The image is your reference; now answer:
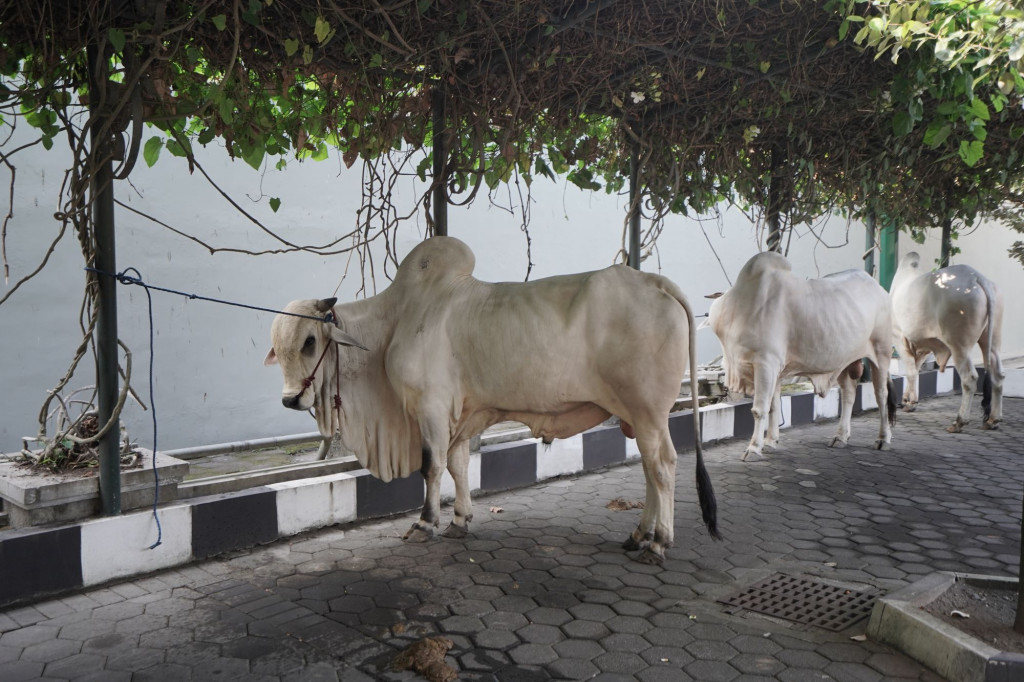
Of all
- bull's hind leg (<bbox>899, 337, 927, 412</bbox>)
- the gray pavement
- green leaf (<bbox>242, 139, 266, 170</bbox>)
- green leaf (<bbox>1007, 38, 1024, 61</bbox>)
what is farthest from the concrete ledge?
bull's hind leg (<bbox>899, 337, 927, 412</bbox>)

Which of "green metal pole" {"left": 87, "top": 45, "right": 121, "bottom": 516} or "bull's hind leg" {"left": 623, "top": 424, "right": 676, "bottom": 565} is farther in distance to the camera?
"bull's hind leg" {"left": 623, "top": 424, "right": 676, "bottom": 565}

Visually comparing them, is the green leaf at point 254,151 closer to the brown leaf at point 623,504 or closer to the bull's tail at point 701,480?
the bull's tail at point 701,480

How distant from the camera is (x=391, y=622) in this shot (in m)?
3.12

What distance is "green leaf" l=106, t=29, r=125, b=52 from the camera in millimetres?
3345

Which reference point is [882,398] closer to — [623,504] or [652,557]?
[623,504]

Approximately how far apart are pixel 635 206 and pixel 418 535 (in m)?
2.95

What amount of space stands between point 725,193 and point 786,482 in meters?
2.60

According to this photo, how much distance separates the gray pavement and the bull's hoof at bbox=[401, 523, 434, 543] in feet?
0.15

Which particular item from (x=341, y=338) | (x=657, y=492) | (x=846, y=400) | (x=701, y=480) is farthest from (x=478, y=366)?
(x=846, y=400)

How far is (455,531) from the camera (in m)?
4.16

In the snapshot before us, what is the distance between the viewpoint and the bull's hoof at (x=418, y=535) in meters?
4.08

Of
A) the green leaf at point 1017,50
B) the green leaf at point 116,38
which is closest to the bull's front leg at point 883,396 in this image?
the green leaf at point 1017,50

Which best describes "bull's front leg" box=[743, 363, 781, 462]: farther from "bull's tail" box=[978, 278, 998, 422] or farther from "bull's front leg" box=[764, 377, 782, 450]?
"bull's tail" box=[978, 278, 998, 422]

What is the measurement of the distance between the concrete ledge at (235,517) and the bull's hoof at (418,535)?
0.47 m
